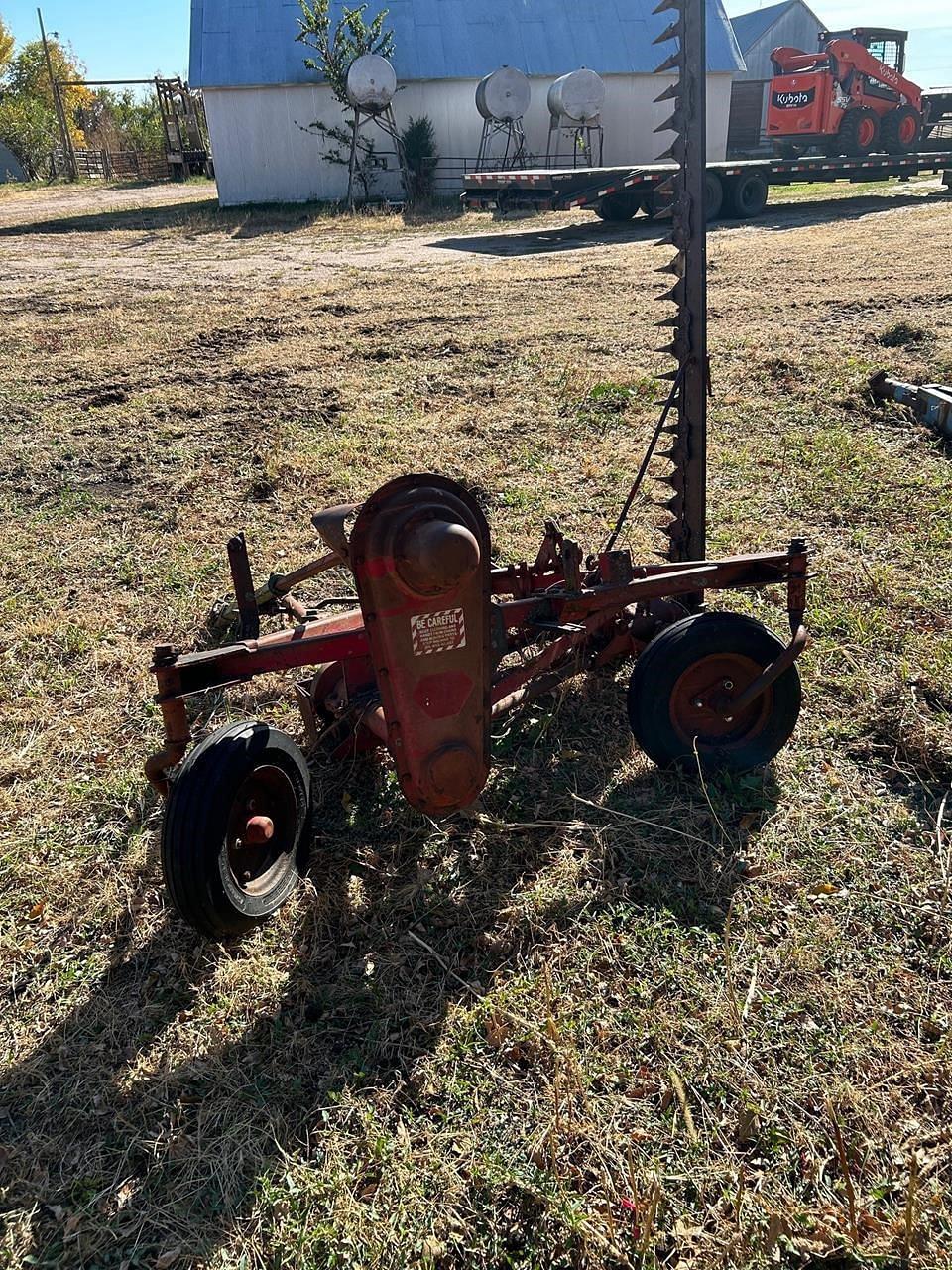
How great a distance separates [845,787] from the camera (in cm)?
309

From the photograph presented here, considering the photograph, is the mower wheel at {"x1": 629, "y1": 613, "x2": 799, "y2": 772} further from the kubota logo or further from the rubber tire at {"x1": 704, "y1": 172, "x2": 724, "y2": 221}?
the kubota logo

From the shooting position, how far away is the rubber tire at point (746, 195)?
59.2 ft

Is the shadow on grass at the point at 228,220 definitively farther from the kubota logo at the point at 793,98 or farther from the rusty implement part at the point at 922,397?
the rusty implement part at the point at 922,397

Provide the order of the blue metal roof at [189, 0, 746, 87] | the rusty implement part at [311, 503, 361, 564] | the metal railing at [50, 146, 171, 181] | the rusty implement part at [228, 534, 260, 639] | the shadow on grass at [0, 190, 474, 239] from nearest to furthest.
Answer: the rusty implement part at [311, 503, 361, 564] < the rusty implement part at [228, 534, 260, 639] < the shadow on grass at [0, 190, 474, 239] < the blue metal roof at [189, 0, 746, 87] < the metal railing at [50, 146, 171, 181]

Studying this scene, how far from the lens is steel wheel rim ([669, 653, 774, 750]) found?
3.04 m

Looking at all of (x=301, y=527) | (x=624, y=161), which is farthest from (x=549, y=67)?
(x=301, y=527)

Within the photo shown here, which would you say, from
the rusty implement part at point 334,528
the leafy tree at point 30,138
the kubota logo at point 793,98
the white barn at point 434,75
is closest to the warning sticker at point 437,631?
the rusty implement part at point 334,528

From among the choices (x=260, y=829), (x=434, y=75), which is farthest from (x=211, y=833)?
(x=434, y=75)

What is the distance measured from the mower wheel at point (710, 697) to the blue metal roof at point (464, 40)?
2470 centimetres

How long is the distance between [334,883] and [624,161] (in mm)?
27361

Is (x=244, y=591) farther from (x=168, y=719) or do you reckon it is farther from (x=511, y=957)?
(x=511, y=957)

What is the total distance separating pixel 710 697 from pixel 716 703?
0.03m

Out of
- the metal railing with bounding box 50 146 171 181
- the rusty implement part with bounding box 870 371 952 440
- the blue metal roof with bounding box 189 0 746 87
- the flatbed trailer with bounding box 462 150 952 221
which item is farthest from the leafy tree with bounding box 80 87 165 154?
the rusty implement part with bounding box 870 371 952 440

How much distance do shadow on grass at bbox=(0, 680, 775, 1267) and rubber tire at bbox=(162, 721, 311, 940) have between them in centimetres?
19
